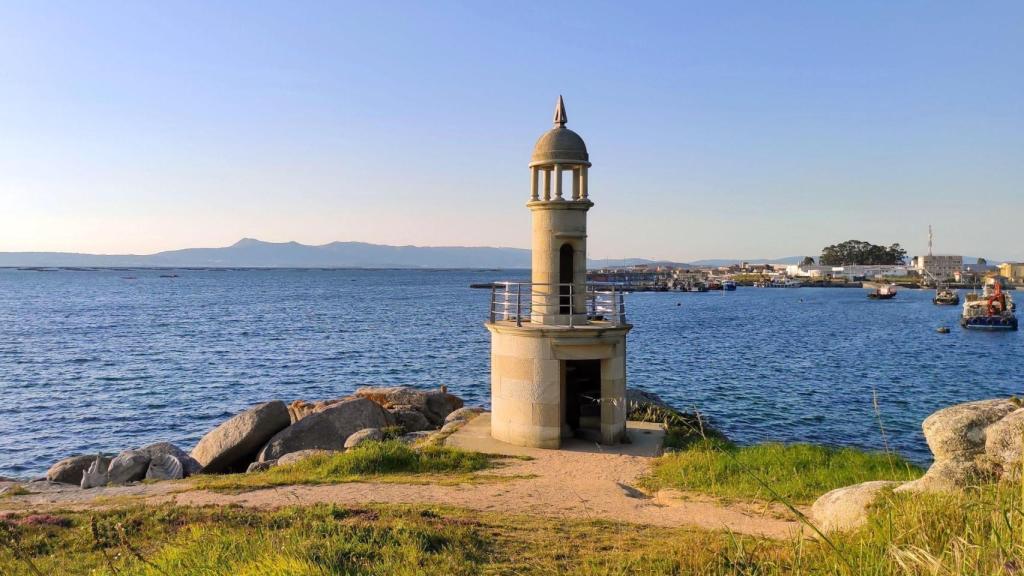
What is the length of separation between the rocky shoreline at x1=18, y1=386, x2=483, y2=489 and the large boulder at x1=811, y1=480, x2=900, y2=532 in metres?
11.4

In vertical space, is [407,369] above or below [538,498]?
below

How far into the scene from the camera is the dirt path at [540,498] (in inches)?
506

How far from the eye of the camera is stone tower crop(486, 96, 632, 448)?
1888cm

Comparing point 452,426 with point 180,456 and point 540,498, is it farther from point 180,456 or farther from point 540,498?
point 180,456

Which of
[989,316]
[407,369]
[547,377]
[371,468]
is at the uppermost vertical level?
[547,377]

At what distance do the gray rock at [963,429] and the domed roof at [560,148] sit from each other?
11.4m

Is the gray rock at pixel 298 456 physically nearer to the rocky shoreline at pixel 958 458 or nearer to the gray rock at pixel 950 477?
the rocky shoreline at pixel 958 458

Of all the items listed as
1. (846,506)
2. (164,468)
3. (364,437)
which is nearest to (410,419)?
(364,437)

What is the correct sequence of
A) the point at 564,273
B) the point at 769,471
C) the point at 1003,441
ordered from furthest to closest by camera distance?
the point at 564,273, the point at 769,471, the point at 1003,441

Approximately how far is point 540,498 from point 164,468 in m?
12.4

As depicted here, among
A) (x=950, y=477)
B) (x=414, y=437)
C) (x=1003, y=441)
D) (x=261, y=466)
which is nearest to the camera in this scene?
(x=950, y=477)

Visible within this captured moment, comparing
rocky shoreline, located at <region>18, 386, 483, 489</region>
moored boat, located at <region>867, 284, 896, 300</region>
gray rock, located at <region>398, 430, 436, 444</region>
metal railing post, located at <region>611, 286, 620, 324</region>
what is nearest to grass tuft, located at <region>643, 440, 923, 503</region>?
metal railing post, located at <region>611, 286, 620, 324</region>

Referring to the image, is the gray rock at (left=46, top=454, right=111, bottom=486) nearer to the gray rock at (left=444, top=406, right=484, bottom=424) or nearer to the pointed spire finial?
the gray rock at (left=444, top=406, right=484, bottom=424)

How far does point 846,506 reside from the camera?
1160 cm
